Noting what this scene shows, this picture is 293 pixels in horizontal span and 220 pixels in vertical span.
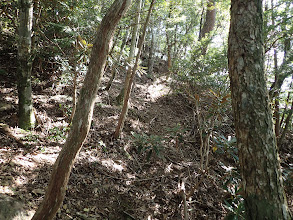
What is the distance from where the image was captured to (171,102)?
9.59m

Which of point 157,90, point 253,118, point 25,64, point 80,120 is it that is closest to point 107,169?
point 80,120

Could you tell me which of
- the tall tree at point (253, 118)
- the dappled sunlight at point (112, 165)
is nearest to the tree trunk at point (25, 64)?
the dappled sunlight at point (112, 165)

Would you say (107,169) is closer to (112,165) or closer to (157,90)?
(112,165)

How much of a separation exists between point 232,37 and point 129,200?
366 cm

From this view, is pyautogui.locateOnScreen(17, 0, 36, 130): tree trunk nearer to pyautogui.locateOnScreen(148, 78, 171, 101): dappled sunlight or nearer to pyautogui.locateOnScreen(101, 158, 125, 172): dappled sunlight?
pyautogui.locateOnScreen(101, 158, 125, 172): dappled sunlight

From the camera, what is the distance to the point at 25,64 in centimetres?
466

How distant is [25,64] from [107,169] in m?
3.40

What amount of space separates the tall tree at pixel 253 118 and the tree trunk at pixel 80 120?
1.56 meters

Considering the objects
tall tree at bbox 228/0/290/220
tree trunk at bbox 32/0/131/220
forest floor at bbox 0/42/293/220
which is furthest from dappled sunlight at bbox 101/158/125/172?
tall tree at bbox 228/0/290/220

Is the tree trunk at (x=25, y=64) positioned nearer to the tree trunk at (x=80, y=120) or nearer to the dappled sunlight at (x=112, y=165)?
the dappled sunlight at (x=112, y=165)

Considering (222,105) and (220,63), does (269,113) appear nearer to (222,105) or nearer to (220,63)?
(222,105)

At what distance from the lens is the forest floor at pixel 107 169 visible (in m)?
3.48

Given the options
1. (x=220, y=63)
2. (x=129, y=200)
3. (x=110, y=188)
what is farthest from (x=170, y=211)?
(x=220, y=63)

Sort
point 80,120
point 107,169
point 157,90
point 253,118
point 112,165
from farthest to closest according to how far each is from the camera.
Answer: point 157,90 < point 112,165 < point 107,169 < point 80,120 < point 253,118
